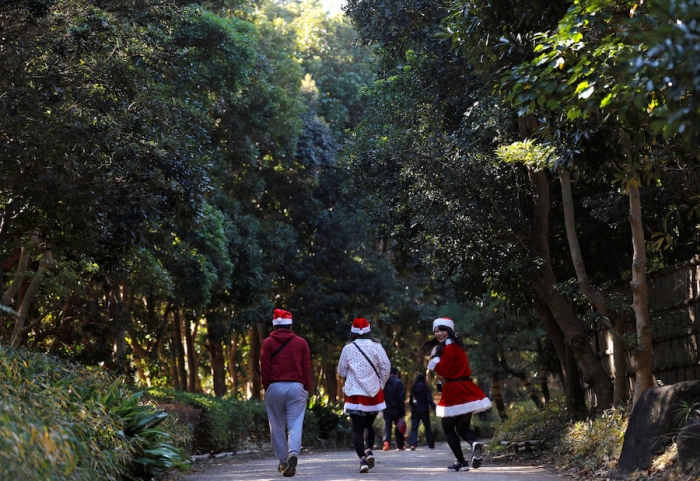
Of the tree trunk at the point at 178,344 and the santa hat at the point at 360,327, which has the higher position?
the tree trunk at the point at 178,344

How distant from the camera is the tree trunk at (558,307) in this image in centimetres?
1456

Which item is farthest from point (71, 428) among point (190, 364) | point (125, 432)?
point (190, 364)

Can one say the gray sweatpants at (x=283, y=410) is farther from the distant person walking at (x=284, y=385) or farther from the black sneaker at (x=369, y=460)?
the black sneaker at (x=369, y=460)

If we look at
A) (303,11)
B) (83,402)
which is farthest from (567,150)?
(303,11)

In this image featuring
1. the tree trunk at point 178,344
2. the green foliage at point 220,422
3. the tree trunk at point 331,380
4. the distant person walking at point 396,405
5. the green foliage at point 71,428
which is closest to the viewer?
the green foliage at point 71,428

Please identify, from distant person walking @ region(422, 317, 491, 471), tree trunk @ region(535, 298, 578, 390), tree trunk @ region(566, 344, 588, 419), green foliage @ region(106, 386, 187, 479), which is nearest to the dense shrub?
distant person walking @ region(422, 317, 491, 471)

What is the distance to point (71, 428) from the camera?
A: 746cm

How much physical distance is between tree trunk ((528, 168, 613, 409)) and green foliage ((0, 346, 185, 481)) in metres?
7.04

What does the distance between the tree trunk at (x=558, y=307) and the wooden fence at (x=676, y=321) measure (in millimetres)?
883

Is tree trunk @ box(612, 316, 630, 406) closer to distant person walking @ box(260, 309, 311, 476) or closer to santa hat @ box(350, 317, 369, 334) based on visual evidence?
santa hat @ box(350, 317, 369, 334)

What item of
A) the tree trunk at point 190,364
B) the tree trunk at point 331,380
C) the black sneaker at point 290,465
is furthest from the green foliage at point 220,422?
the tree trunk at point 331,380

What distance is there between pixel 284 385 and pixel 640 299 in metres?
4.45

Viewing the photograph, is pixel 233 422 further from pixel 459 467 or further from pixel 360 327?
pixel 459 467

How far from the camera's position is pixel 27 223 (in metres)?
12.7
